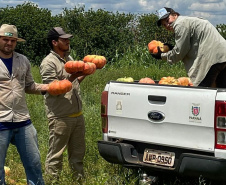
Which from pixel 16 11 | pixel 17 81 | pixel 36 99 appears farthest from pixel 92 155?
pixel 16 11

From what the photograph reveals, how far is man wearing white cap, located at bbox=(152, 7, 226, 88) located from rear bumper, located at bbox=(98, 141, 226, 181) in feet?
4.70

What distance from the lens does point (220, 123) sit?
13.8 feet

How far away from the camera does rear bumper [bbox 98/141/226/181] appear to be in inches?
167

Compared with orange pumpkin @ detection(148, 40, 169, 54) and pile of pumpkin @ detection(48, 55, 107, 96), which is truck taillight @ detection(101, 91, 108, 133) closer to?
pile of pumpkin @ detection(48, 55, 107, 96)

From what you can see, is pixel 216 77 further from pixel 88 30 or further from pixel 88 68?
pixel 88 30

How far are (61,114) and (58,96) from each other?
223 millimetres

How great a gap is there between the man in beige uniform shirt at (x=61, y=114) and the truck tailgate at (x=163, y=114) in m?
0.46

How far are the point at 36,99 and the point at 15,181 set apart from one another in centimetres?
445

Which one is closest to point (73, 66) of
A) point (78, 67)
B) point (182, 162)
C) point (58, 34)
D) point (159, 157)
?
point (78, 67)

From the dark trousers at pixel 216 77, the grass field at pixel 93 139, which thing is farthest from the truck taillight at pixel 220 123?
the dark trousers at pixel 216 77

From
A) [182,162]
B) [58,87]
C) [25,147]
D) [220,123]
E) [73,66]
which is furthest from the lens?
[73,66]

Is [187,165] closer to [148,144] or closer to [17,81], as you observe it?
[148,144]

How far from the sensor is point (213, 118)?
423cm

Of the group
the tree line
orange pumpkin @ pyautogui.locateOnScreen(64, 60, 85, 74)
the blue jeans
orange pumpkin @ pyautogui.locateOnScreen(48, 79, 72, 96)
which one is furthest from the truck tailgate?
the tree line
